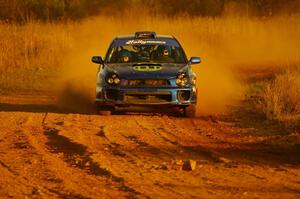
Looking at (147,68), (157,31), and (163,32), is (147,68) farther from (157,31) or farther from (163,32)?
(157,31)

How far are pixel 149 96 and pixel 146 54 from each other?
1.47 metres

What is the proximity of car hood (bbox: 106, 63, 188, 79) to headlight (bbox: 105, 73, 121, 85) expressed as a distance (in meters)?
0.07

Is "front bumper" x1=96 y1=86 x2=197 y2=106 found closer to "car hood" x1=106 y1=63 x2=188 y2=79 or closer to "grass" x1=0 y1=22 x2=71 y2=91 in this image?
"car hood" x1=106 y1=63 x2=188 y2=79

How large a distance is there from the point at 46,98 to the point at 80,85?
2.93ft

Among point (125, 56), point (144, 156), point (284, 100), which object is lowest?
point (284, 100)

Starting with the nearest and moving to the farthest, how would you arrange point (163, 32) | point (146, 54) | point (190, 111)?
point (190, 111) < point (146, 54) < point (163, 32)

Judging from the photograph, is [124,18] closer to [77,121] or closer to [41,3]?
[41,3]

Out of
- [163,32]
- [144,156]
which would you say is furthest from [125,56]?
[163,32]

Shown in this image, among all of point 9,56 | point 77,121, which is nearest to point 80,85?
point 77,121

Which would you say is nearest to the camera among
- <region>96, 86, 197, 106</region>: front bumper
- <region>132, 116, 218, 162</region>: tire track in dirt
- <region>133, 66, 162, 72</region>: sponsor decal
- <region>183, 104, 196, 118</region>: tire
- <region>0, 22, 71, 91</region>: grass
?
<region>132, 116, 218, 162</region>: tire track in dirt

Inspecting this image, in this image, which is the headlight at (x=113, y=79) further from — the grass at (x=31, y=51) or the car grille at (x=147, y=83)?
the grass at (x=31, y=51)

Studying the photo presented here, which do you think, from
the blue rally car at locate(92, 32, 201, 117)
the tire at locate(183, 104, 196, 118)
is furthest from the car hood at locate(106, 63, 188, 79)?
the tire at locate(183, 104, 196, 118)

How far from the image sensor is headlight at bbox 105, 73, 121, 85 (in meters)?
14.1

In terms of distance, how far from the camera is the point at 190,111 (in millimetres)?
14305
